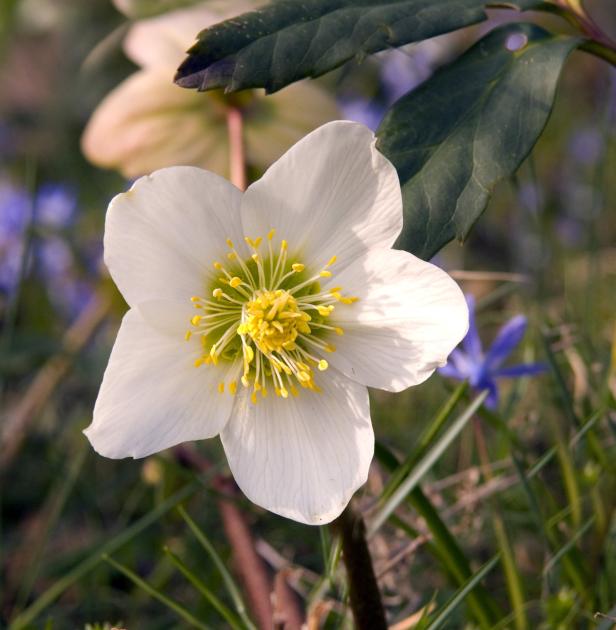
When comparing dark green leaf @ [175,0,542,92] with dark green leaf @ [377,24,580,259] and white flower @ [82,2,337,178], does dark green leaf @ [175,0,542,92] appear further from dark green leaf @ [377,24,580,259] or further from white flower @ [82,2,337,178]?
white flower @ [82,2,337,178]

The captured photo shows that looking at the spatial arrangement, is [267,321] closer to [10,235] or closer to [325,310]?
[325,310]

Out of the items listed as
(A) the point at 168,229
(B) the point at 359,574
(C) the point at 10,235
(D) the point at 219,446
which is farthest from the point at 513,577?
(C) the point at 10,235

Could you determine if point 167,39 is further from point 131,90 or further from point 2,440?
point 2,440

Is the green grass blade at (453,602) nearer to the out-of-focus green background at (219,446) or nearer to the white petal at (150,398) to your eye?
A: the out-of-focus green background at (219,446)

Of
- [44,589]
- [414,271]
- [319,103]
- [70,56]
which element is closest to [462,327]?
[414,271]

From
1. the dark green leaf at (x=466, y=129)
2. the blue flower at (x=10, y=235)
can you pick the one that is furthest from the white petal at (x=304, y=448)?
the blue flower at (x=10, y=235)

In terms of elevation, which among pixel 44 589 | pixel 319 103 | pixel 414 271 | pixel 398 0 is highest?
pixel 398 0
